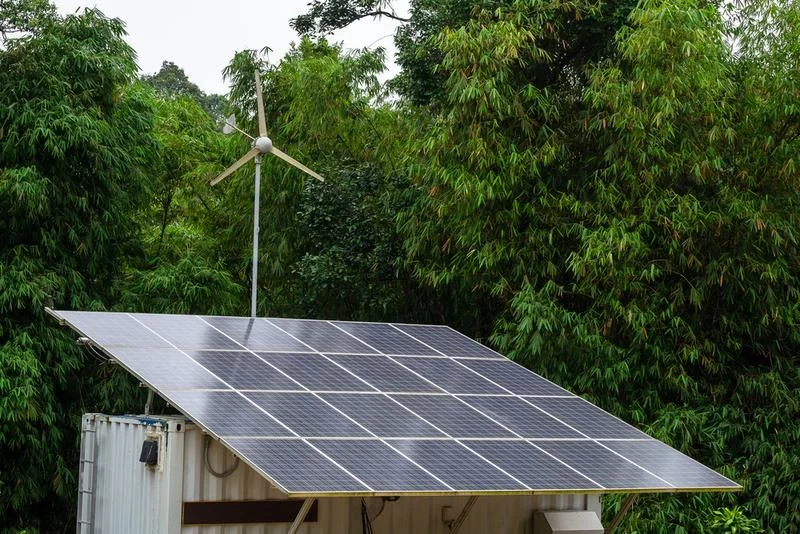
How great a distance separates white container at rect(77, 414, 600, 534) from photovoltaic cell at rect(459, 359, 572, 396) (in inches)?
45.4

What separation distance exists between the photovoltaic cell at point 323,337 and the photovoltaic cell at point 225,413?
2309 mm

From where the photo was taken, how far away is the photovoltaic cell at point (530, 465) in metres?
10.1

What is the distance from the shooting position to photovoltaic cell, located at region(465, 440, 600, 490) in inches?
399

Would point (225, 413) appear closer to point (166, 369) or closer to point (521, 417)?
point (166, 369)

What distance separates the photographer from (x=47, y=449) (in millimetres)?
17766

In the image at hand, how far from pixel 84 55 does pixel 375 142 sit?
6.15 meters

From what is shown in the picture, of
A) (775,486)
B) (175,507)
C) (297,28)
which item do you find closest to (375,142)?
(297,28)

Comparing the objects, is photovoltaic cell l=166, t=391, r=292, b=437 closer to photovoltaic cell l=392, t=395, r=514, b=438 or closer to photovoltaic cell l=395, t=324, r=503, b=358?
photovoltaic cell l=392, t=395, r=514, b=438

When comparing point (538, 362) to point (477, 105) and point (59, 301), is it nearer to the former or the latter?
point (477, 105)

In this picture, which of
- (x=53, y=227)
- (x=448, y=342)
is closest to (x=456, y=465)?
(x=448, y=342)

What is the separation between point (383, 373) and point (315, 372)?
0.81 metres

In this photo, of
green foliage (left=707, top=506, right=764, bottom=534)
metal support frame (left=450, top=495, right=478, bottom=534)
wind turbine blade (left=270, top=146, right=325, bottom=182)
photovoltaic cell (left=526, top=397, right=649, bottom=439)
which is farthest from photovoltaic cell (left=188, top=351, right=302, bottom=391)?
green foliage (left=707, top=506, right=764, bottom=534)

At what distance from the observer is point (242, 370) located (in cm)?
1122

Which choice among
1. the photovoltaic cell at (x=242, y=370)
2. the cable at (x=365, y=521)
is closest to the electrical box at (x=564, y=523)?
the cable at (x=365, y=521)
